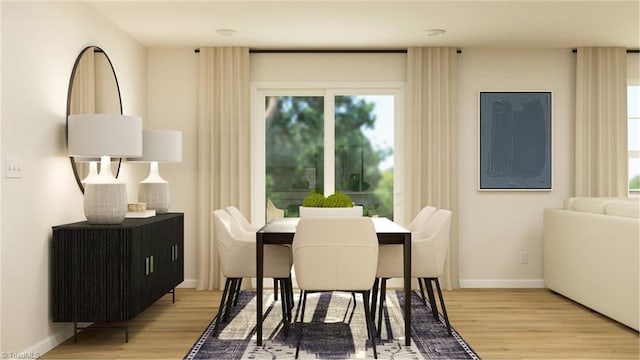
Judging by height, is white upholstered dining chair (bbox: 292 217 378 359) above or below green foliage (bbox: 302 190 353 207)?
below

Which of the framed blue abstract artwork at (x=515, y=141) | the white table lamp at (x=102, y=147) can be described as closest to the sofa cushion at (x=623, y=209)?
the framed blue abstract artwork at (x=515, y=141)

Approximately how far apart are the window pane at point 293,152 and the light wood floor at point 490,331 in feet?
4.19

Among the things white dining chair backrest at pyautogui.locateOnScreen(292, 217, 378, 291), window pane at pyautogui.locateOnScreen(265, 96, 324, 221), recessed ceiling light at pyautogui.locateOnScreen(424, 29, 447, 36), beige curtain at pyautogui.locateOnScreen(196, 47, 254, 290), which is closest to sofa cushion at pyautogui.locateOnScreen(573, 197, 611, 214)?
recessed ceiling light at pyautogui.locateOnScreen(424, 29, 447, 36)

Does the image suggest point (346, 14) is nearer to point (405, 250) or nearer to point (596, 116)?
point (405, 250)

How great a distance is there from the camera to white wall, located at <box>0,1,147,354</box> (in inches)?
138

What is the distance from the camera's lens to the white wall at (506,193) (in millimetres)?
6391

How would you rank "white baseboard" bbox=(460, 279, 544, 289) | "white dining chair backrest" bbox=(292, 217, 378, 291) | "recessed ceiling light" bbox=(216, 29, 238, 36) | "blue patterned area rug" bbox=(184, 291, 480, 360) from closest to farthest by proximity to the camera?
"white dining chair backrest" bbox=(292, 217, 378, 291), "blue patterned area rug" bbox=(184, 291, 480, 360), "recessed ceiling light" bbox=(216, 29, 238, 36), "white baseboard" bbox=(460, 279, 544, 289)

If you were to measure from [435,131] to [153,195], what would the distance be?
2.81m

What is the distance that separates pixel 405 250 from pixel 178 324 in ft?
6.15

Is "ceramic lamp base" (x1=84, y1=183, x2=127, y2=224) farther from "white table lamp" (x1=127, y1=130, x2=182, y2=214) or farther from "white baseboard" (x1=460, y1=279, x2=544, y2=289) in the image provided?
"white baseboard" (x1=460, y1=279, x2=544, y2=289)

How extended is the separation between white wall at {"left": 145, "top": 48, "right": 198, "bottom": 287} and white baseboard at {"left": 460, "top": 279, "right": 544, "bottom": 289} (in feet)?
9.19

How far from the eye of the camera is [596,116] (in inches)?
248

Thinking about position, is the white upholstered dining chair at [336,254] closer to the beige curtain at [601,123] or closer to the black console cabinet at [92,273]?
the black console cabinet at [92,273]

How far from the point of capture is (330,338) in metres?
4.26
